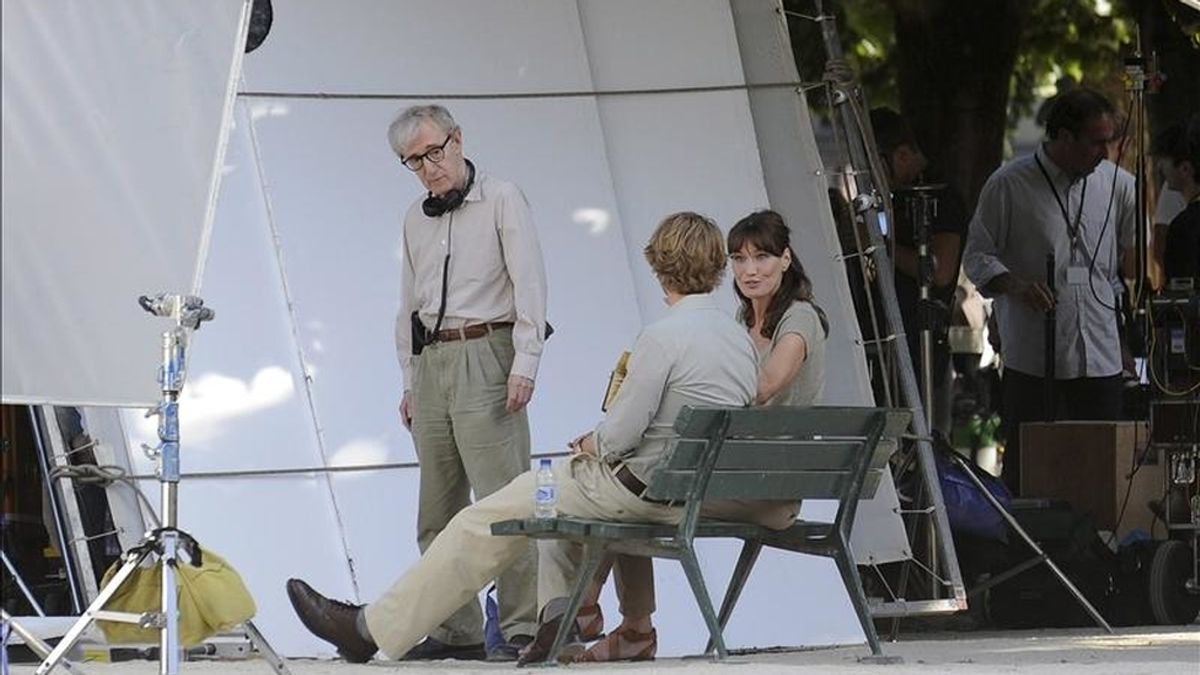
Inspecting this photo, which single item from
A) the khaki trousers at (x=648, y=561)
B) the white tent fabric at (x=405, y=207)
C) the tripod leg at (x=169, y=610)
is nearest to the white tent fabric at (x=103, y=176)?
the tripod leg at (x=169, y=610)

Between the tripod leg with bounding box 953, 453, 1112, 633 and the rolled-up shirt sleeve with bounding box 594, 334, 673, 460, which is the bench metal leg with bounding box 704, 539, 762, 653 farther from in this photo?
the tripod leg with bounding box 953, 453, 1112, 633

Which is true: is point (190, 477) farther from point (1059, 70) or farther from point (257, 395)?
point (1059, 70)

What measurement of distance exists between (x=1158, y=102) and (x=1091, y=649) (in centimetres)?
695

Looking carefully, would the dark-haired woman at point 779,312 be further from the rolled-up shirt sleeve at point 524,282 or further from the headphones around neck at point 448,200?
the headphones around neck at point 448,200

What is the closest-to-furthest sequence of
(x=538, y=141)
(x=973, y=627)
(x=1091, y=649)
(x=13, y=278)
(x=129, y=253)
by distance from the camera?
(x=13, y=278) < (x=129, y=253) < (x=1091, y=649) < (x=538, y=141) < (x=973, y=627)

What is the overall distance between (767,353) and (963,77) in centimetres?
758

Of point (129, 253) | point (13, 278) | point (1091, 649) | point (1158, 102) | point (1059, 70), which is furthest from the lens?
Result: point (1059, 70)

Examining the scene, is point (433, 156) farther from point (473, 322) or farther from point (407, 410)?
point (407, 410)

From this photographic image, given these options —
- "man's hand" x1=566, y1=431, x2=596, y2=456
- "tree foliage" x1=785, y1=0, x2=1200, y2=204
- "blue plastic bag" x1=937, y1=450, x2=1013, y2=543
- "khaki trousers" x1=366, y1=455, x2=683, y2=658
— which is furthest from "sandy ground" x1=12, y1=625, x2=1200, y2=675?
"tree foliage" x1=785, y1=0, x2=1200, y2=204

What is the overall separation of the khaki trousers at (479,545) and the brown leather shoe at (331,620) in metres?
0.16

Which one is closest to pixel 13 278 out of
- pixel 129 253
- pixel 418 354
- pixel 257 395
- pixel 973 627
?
pixel 129 253

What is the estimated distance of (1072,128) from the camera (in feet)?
38.5

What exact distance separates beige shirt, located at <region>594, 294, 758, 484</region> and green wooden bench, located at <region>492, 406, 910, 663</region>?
0.16 metres

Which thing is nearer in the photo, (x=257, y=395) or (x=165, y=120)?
(x=165, y=120)
